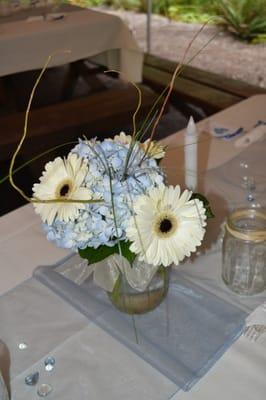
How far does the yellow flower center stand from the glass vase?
5.4 inches

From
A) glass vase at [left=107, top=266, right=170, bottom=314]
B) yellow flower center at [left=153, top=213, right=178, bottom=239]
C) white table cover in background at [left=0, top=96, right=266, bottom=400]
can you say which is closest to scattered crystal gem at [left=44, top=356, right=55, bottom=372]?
white table cover in background at [left=0, top=96, right=266, bottom=400]

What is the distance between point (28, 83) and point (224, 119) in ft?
7.68

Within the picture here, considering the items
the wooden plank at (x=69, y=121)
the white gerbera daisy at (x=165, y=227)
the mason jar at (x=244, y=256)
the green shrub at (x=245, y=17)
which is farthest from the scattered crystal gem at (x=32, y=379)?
the green shrub at (x=245, y=17)

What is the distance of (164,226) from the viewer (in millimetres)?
524

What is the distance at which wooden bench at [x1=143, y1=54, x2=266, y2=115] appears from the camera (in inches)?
105

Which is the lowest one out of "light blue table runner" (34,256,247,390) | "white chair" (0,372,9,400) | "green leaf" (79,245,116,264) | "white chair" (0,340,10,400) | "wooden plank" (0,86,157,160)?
"wooden plank" (0,86,157,160)

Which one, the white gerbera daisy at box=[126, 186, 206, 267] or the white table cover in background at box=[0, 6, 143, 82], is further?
the white table cover in background at box=[0, 6, 143, 82]

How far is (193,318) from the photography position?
67 cm

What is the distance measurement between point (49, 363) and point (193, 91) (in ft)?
8.74

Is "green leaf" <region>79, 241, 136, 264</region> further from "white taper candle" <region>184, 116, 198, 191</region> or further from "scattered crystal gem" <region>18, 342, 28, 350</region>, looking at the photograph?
"white taper candle" <region>184, 116, 198, 191</region>

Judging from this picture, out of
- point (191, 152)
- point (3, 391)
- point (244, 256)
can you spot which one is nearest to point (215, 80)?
point (191, 152)

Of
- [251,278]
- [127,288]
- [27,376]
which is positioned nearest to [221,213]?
[251,278]

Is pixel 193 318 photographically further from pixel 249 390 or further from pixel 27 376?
pixel 27 376

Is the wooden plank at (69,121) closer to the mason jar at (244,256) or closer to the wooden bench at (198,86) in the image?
the wooden bench at (198,86)
